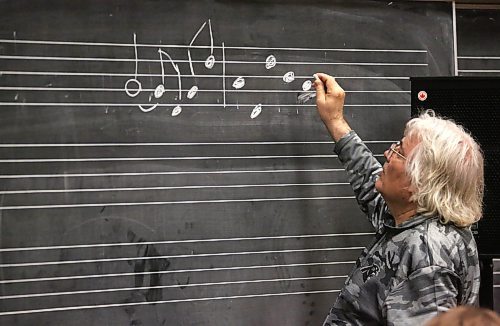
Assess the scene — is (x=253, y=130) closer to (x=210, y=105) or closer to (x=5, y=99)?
(x=210, y=105)

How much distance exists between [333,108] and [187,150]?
1.42 ft

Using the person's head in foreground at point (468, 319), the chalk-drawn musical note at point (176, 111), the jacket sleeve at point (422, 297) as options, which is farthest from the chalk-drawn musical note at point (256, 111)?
the person's head in foreground at point (468, 319)

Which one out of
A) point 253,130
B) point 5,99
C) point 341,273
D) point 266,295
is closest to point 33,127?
point 5,99

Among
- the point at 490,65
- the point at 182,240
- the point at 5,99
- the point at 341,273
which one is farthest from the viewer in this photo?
the point at 490,65

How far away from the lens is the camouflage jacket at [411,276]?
152 cm

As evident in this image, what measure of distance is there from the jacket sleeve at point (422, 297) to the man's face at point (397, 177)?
204 mm

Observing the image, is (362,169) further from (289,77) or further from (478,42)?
(478,42)

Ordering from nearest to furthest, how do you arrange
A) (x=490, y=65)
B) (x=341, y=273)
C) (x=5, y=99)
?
1. (x=5, y=99)
2. (x=341, y=273)
3. (x=490, y=65)

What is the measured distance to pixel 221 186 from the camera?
1904 millimetres

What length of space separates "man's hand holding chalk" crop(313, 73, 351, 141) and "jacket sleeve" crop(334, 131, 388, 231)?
3 cm

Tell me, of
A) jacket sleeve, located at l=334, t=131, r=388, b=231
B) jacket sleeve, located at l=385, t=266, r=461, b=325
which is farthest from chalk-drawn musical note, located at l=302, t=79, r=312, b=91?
jacket sleeve, located at l=385, t=266, r=461, b=325

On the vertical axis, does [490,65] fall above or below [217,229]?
above

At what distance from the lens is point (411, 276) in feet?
5.06

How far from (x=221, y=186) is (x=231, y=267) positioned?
0.24 m
